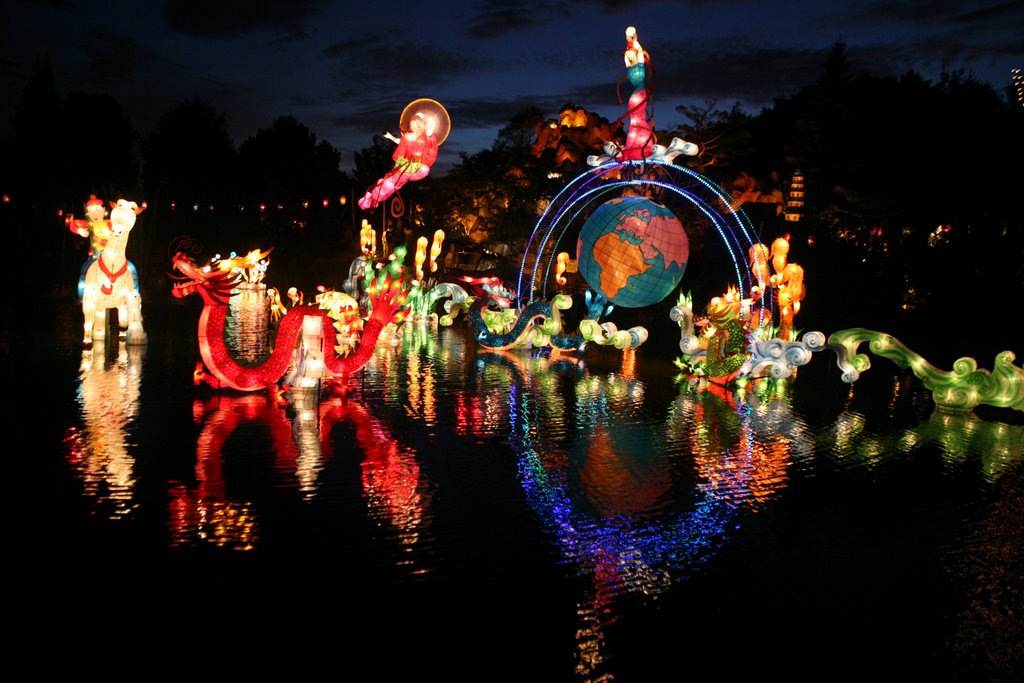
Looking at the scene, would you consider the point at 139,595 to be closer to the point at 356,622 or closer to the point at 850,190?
the point at 356,622

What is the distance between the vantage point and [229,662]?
11.0 feet

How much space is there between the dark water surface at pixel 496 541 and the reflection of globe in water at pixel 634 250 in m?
4.22

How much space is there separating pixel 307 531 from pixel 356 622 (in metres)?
1.25

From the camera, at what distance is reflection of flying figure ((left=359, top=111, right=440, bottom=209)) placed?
17.7 metres

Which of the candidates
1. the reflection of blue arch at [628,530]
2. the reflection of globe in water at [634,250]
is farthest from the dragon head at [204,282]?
the reflection of globe in water at [634,250]

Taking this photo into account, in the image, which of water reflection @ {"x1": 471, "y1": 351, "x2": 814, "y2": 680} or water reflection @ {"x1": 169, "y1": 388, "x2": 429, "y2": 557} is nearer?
water reflection @ {"x1": 471, "y1": 351, "x2": 814, "y2": 680}

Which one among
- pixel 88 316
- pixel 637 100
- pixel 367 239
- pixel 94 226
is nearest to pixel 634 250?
pixel 637 100

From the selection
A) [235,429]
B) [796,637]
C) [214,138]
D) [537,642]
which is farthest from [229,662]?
[214,138]

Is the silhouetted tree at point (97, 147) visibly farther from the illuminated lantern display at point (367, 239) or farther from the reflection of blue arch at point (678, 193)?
the reflection of blue arch at point (678, 193)

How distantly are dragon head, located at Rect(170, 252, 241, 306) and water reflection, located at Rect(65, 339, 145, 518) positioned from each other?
1.27 meters

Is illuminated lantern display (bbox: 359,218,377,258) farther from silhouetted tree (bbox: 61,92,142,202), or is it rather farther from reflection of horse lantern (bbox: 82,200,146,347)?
silhouetted tree (bbox: 61,92,142,202)

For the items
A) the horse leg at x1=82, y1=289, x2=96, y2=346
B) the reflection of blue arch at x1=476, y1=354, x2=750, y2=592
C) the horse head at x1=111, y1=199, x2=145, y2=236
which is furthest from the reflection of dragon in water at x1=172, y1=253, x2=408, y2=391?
the horse leg at x1=82, y1=289, x2=96, y2=346

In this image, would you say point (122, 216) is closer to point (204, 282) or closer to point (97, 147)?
point (204, 282)

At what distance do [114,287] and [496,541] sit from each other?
1004 centimetres
